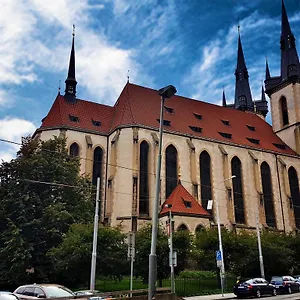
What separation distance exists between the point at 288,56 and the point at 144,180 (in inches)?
1251

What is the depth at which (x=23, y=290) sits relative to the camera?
14602 mm

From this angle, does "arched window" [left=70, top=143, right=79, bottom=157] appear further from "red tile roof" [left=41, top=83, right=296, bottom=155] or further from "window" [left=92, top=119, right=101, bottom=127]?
"window" [left=92, top=119, right=101, bottom=127]

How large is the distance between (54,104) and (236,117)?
25.2 m

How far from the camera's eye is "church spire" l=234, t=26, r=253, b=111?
6425cm

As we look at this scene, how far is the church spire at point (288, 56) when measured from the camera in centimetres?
5531

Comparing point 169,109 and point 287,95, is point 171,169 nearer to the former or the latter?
point 169,109

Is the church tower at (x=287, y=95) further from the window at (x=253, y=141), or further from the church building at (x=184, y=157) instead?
the window at (x=253, y=141)

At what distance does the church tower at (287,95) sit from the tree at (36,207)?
33571 mm

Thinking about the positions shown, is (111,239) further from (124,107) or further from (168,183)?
(124,107)

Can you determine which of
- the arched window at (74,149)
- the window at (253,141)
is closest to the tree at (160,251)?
the arched window at (74,149)

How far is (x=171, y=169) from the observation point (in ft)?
138

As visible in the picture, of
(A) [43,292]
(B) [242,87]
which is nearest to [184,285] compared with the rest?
(A) [43,292]

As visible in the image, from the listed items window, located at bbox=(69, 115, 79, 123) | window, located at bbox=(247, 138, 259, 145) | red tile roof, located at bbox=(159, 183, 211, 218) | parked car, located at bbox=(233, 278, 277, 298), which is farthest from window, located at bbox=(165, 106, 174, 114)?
parked car, located at bbox=(233, 278, 277, 298)

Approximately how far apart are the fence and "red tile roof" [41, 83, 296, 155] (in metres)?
18.5
